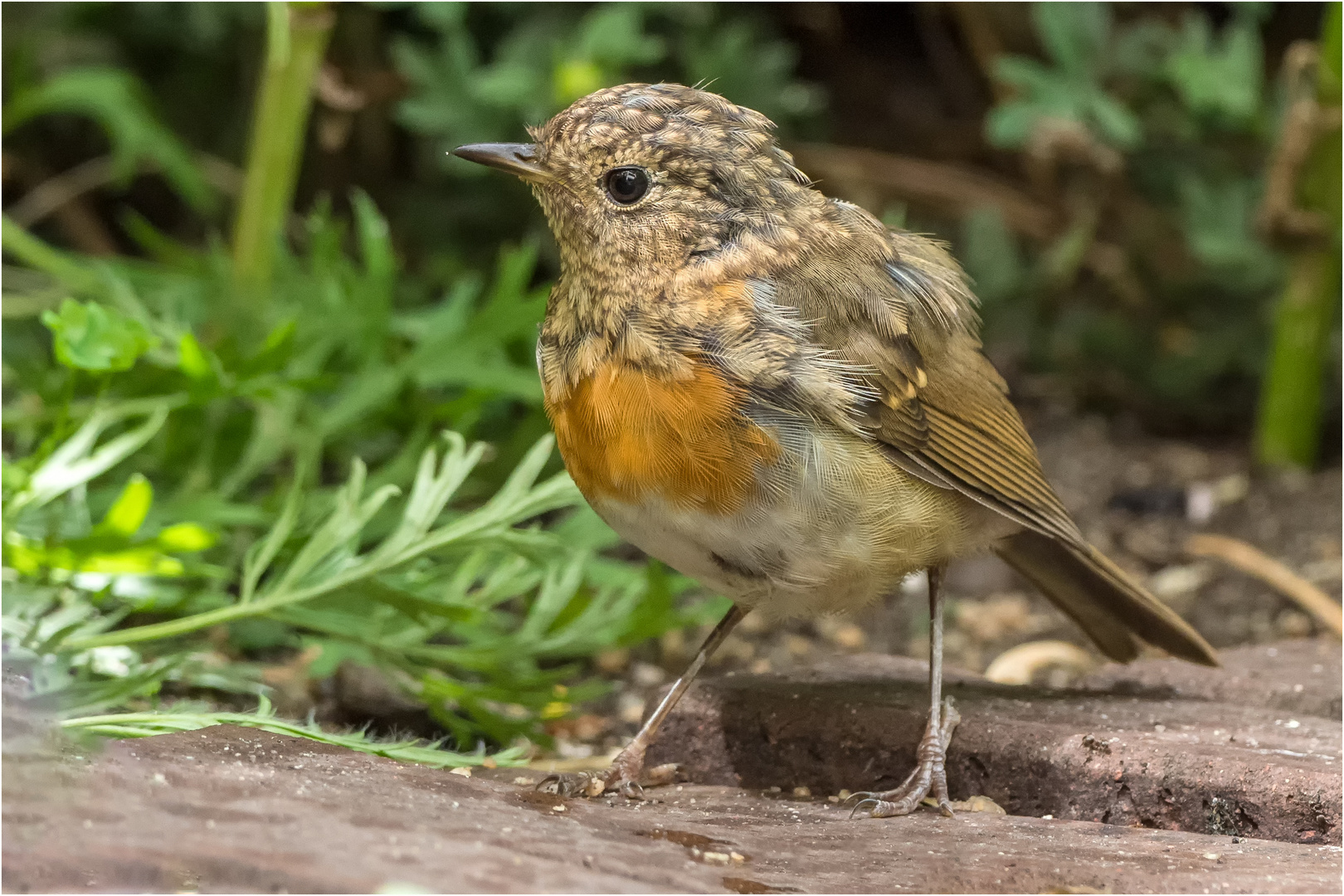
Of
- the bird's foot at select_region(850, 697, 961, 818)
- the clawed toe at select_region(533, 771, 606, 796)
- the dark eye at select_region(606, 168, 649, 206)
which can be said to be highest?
the dark eye at select_region(606, 168, 649, 206)

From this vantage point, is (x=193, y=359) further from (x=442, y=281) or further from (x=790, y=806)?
(x=442, y=281)

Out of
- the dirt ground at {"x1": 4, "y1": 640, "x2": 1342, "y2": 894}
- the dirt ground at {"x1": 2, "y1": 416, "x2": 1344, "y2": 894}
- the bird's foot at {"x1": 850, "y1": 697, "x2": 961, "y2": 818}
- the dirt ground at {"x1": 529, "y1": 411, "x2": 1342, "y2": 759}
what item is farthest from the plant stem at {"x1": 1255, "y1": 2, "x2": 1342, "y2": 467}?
the bird's foot at {"x1": 850, "y1": 697, "x2": 961, "y2": 818}

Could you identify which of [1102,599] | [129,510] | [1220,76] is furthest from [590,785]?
[1220,76]

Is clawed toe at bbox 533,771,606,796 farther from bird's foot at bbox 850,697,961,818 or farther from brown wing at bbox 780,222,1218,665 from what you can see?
brown wing at bbox 780,222,1218,665

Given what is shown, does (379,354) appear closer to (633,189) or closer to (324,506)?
(324,506)

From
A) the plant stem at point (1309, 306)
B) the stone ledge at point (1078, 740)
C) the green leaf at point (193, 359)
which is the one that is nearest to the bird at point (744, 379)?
the stone ledge at point (1078, 740)

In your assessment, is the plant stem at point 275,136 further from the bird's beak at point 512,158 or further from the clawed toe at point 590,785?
the clawed toe at point 590,785

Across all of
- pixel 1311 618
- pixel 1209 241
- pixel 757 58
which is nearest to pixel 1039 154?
pixel 1209 241

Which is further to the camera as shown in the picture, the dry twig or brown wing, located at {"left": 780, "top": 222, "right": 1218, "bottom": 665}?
the dry twig
